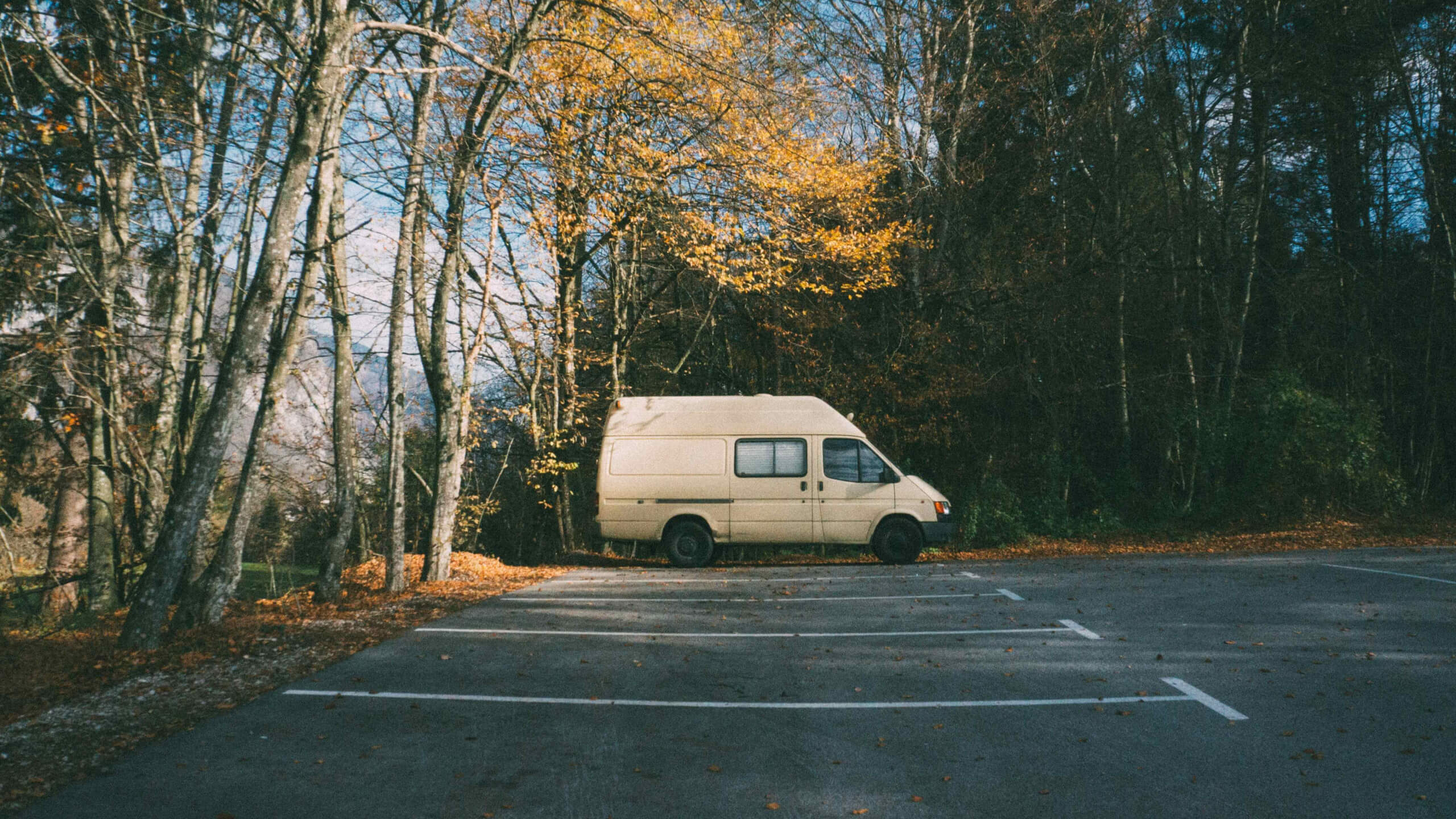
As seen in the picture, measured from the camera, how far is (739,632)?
332 inches

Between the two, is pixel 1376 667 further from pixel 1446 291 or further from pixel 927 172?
pixel 1446 291

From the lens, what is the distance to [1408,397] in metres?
20.7

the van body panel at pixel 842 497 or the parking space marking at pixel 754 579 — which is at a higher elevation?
the van body panel at pixel 842 497

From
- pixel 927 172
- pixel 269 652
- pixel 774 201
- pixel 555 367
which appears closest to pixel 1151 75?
pixel 927 172

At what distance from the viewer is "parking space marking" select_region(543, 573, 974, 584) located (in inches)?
492

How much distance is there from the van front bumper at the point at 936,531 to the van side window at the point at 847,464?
1120 millimetres

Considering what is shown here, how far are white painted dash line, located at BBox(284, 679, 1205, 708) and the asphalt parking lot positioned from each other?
0.03 meters

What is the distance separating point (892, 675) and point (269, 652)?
16.7 feet

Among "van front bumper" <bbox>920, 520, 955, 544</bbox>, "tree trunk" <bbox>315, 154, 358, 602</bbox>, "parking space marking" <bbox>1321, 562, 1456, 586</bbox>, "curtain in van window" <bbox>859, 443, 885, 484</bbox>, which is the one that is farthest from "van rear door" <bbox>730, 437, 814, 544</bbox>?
"parking space marking" <bbox>1321, 562, 1456, 586</bbox>

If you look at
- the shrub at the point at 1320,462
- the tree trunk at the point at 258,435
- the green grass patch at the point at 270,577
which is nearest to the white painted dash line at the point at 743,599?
the tree trunk at the point at 258,435

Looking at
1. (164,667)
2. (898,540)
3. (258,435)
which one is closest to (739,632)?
(164,667)

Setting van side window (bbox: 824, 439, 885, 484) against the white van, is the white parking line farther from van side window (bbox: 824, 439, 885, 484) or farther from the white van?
van side window (bbox: 824, 439, 885, 484)

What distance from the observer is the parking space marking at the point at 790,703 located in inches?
225

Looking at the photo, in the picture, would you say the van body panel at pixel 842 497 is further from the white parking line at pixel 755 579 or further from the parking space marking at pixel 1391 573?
the parking space marking at pixel 1391 573
